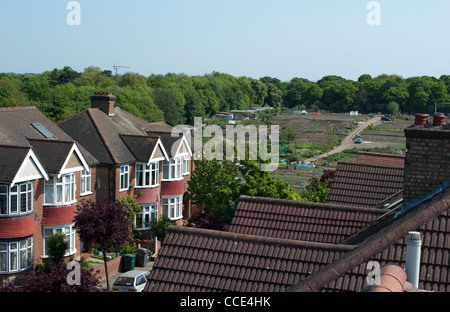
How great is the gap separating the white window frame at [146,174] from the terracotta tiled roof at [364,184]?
50.1 feet

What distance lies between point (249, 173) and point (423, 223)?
19644 mm

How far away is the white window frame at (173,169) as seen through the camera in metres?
37.2

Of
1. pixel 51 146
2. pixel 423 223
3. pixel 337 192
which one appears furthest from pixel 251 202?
pixel 51 146

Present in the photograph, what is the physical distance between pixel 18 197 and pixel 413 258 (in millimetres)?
19906

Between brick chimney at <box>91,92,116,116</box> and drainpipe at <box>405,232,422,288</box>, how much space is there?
30.7 meters

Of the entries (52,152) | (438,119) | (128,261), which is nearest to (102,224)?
(52,152)

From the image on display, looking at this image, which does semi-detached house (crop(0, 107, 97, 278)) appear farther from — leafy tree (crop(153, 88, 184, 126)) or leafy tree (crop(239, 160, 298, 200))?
leafy tree (crop(153, 88, 184, 126))

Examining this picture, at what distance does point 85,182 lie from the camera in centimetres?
3102

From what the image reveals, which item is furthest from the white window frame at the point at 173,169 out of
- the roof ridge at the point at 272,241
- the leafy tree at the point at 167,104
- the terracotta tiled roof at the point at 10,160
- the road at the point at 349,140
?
the leafy tree at the point at 167,104

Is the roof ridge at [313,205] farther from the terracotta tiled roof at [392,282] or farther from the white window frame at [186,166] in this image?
the white window frame at [186,166]

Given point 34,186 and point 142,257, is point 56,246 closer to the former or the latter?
point 34,186

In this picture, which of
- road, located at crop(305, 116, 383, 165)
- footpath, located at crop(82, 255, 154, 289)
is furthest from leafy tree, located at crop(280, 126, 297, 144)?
footpath, located at crop(82, 255, 154, 289)

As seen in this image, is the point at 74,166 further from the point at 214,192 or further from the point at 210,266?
the point at 210,266
